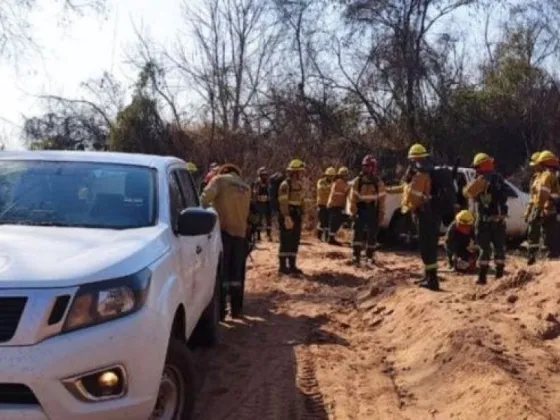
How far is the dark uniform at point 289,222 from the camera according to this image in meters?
13.5

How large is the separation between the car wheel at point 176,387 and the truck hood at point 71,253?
582 mm

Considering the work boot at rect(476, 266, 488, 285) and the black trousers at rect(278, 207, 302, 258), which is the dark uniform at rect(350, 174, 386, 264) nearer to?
the black trousers at rect(278, 207, 302, 258)

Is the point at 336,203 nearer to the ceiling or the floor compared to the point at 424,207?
nearer to the floor

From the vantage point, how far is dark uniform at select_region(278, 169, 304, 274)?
44.2ft

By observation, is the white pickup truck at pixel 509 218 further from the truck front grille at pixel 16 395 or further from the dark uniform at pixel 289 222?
the truck front grille at pixel 16 395

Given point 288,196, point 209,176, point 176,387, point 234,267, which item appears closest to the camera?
point 176,387

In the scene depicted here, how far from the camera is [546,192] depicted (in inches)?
→ 521

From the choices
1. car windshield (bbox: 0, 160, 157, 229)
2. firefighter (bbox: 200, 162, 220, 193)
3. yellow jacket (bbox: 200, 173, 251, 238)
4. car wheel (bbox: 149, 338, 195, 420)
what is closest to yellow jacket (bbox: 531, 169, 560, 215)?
firefighter (bbox: 200, 162, 220, 193)

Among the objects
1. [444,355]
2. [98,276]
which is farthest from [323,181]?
[98,276]

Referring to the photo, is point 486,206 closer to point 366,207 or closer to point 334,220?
point 366,207

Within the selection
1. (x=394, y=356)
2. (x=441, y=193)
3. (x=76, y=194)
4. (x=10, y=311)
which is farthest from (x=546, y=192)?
(x=10, y=311)

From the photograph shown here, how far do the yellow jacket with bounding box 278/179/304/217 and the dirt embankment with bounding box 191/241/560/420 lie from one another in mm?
2206

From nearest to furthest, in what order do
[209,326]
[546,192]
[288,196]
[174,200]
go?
[174,200] → [209,326] → [546,192] → [288,196]

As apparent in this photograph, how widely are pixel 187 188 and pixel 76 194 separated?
5.46 ft
